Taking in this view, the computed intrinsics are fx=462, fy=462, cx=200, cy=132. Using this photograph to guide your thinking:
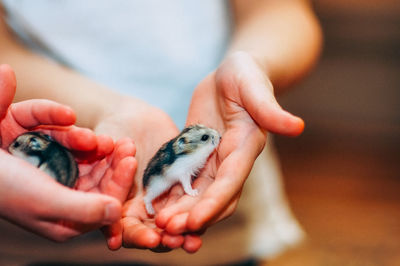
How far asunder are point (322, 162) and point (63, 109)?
8.14ft

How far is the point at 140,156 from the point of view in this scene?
1312 mm

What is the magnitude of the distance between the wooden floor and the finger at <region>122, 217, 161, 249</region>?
1.51 meters

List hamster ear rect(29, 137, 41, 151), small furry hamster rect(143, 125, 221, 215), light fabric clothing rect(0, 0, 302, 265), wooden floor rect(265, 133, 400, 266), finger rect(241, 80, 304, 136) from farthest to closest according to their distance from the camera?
1. wooden floor rect(265, 133, 400, 266)
2. light fabric clothing rect(0, 0, 302, 265)
3. small furry hamster rect(143, 125, 221, 215)
4. hamster ear rect(29, 137, 41, 151)
5. finger rect(241, 80, 304, 136)

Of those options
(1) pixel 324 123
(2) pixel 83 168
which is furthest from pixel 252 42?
(1) pixel 324 123

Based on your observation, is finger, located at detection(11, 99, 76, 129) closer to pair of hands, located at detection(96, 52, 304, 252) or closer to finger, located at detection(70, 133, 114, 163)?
finger, located at detection(70, 133, 114, 163)

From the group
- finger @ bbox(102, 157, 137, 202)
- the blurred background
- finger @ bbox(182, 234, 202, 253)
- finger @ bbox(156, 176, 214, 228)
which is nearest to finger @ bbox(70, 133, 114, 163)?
finger @ bbox(102, 157, 137, 202)

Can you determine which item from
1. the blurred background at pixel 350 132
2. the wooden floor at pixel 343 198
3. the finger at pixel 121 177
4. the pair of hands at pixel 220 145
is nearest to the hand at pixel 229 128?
the pair of hands at pixel 220 145

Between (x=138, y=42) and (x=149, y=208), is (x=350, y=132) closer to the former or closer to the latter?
(x=138, y=42)

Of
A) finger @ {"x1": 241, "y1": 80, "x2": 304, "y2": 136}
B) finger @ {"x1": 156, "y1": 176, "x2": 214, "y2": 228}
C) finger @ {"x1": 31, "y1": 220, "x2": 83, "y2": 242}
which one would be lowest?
finger @ {"x1": 31, "y1": 220, "x2": 83, "y2": 242}

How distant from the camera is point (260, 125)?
1.09 metres

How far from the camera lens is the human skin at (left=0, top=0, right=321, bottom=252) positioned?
38.9 inches

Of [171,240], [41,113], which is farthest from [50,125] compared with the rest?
[171,240]

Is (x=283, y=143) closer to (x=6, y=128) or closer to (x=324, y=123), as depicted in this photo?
(x=324, y=123)

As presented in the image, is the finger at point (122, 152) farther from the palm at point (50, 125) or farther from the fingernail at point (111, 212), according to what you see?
the fingernail at point (111, 212)
